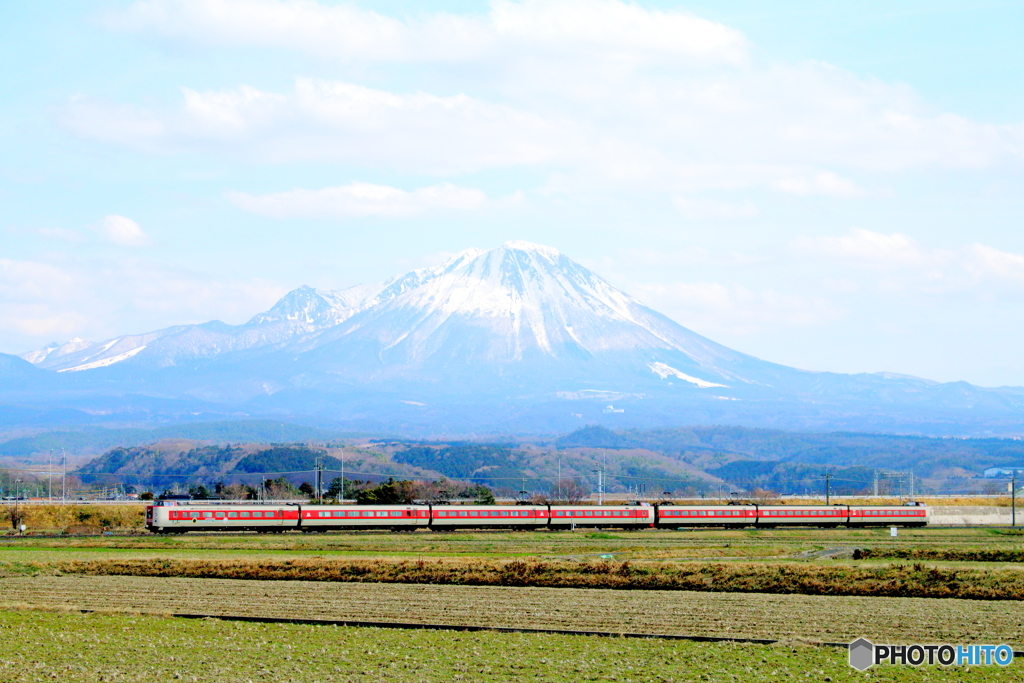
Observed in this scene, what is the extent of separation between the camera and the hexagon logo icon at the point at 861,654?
24266 millimetres

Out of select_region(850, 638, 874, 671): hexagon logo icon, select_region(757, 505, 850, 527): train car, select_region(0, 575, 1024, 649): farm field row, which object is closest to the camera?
select_region(850, 638, 874, 671): hexagon logo icon

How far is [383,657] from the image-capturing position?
82.5 feet

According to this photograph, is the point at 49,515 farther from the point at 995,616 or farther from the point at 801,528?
the point at 995,616

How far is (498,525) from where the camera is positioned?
73562mm

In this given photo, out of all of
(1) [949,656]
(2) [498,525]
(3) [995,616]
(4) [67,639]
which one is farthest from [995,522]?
(4) [67,639]

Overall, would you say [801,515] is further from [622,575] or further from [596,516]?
[622,575]

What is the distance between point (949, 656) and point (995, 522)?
2741 inches

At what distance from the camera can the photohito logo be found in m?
24.8

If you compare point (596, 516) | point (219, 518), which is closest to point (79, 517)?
point (219, 518)

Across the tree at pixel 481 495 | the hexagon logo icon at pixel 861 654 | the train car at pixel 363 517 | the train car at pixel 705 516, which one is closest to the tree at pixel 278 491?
the tree at pixel 481 495

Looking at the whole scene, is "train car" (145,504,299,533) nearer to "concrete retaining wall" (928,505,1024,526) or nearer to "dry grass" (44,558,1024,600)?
"dry grass" (44,558,1024,600)

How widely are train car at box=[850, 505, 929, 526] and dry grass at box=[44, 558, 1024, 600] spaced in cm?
4017

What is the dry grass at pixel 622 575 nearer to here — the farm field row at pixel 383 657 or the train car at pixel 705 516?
the farm field row at pixel 383 657

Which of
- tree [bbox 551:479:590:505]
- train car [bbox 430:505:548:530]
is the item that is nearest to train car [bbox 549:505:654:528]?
train car [bbox 430:505:548:530]
